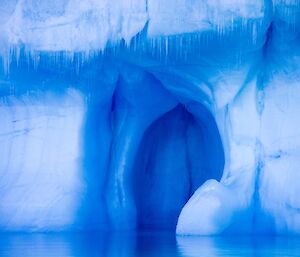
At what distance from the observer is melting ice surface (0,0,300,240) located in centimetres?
713

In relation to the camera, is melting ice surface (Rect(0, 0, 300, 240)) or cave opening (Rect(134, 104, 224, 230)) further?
cave opening (Rect(134, 104, 224, 230))

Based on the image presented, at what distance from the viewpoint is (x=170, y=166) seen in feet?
32.5

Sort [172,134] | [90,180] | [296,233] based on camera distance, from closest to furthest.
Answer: [296,233]
[90,180]
[172,134]

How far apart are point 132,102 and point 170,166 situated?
170 centimetres

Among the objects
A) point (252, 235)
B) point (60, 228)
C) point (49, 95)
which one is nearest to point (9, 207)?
point (60, 228)

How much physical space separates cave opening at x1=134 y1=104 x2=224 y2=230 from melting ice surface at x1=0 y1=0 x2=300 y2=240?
843 millimetres

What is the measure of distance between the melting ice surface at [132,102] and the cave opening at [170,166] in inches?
33.2

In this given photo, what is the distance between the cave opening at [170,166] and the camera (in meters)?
9.71

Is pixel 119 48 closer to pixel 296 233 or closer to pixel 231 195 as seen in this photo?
pixel 231 195

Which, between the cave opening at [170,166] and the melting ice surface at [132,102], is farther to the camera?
the cave opening at [170,166]

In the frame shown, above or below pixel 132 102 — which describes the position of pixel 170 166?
below

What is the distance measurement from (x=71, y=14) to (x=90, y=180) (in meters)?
2.01

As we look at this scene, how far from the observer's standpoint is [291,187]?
7211 millimetres

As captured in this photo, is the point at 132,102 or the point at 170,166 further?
the point at 170,166
